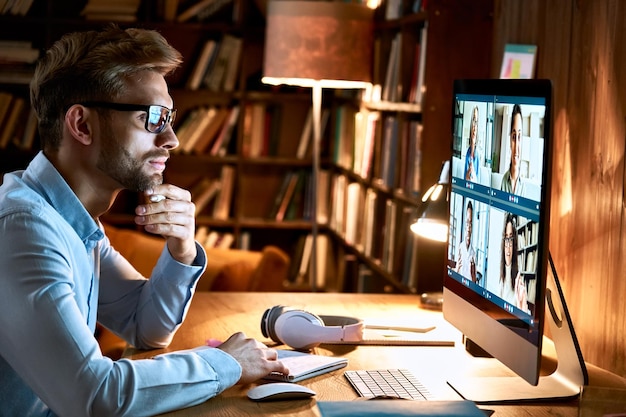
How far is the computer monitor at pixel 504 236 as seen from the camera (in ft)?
4.84

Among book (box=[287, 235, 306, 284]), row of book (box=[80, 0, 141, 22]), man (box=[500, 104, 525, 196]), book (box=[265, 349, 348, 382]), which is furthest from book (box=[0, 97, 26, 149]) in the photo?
man (box=[500, 104, 525, 196])

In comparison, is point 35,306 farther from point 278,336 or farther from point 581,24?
point 581,24

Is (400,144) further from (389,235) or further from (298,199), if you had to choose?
A: (298,199)

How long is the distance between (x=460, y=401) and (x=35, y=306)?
71cm

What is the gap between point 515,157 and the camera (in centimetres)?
157

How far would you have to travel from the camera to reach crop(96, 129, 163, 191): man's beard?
1805mm

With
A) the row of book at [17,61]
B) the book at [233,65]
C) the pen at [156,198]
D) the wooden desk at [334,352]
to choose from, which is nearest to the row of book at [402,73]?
the wooden desk at [334,352]

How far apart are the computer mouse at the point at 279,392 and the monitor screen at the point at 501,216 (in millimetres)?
350

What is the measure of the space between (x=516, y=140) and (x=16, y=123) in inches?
152

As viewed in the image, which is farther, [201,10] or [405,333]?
[201,10]

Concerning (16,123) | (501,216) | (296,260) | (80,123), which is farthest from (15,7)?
(501,216)

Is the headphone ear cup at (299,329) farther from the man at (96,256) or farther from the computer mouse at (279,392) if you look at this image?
the computer mouse at (279,392)

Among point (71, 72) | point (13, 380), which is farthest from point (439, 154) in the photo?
point (13, 380)

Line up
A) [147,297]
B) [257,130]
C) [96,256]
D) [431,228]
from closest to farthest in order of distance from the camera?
[96,256] → [147,297] → [431,228] → [257,130]
